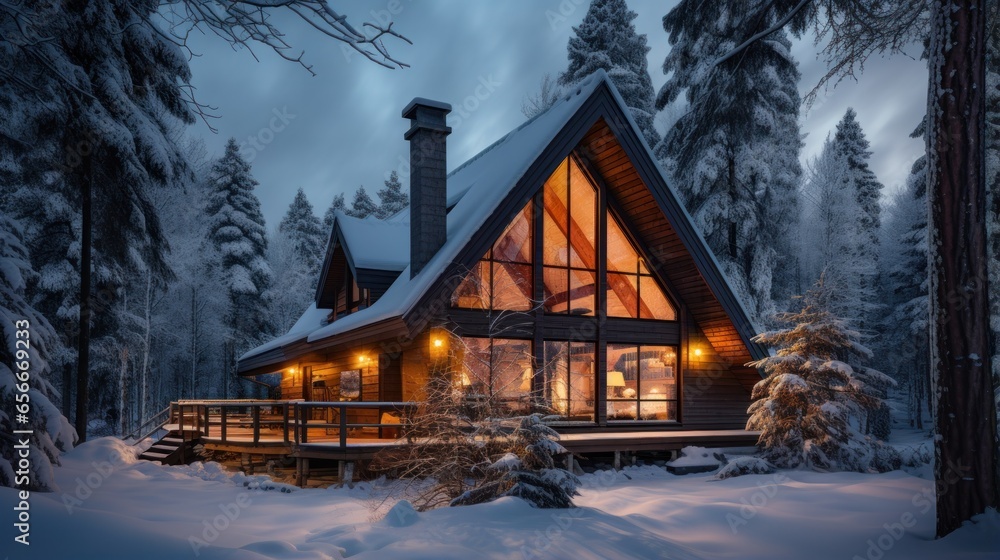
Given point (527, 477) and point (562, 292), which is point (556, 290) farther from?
point (527, 477)

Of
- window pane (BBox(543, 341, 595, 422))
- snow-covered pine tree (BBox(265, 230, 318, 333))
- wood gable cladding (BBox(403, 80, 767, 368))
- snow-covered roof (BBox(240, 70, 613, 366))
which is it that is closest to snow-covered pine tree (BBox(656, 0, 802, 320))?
wood gable cladding (BBox(403, 80, 767, 368))

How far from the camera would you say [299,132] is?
8984 mm

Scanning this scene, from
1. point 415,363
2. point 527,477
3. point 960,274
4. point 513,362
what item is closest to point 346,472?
point 415,363

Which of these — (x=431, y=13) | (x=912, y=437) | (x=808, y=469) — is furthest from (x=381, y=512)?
(x=912, y=437)

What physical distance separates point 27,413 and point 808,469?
12251mm

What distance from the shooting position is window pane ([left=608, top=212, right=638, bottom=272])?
51.3 ft

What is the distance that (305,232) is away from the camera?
141 feet

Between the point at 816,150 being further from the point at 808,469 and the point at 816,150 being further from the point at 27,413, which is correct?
the point at 27,413

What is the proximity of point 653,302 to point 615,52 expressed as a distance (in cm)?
1732

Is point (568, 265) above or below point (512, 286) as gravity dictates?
above

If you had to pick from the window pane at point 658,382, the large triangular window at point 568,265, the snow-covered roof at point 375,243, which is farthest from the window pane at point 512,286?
the window pane at point 658,382

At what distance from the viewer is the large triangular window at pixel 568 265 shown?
14250mm

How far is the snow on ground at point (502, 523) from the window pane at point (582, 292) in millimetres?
4534

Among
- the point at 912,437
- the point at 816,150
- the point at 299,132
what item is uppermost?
the point at 816,150
